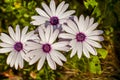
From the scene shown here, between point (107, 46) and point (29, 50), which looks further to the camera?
point (107, 46)

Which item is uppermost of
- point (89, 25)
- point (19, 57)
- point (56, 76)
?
point (89, 25)

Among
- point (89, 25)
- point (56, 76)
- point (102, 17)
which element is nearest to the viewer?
point (89, 25)

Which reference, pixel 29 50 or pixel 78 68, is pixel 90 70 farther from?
pixel 29 50

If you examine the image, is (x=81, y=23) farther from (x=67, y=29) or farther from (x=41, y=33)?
(x=41, y=33)

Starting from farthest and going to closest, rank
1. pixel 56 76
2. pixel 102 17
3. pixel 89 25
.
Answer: pixel 56 76 < pixel 102 17 < pixel 89 25

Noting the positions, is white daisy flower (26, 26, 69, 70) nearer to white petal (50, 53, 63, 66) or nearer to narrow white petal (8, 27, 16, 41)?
white petal (50, 53, 63, 66)

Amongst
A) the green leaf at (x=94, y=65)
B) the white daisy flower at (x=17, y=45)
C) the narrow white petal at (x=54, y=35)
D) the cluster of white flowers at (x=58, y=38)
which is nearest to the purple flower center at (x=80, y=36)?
the cluster of white flowers at (x=58, y=38)

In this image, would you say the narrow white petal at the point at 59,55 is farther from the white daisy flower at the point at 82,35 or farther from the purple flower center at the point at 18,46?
the purple flower center at the point at 18,46

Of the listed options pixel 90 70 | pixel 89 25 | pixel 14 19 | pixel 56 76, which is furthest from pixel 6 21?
pixel 89 25

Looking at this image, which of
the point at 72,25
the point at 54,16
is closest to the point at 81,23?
the point at 72,25
